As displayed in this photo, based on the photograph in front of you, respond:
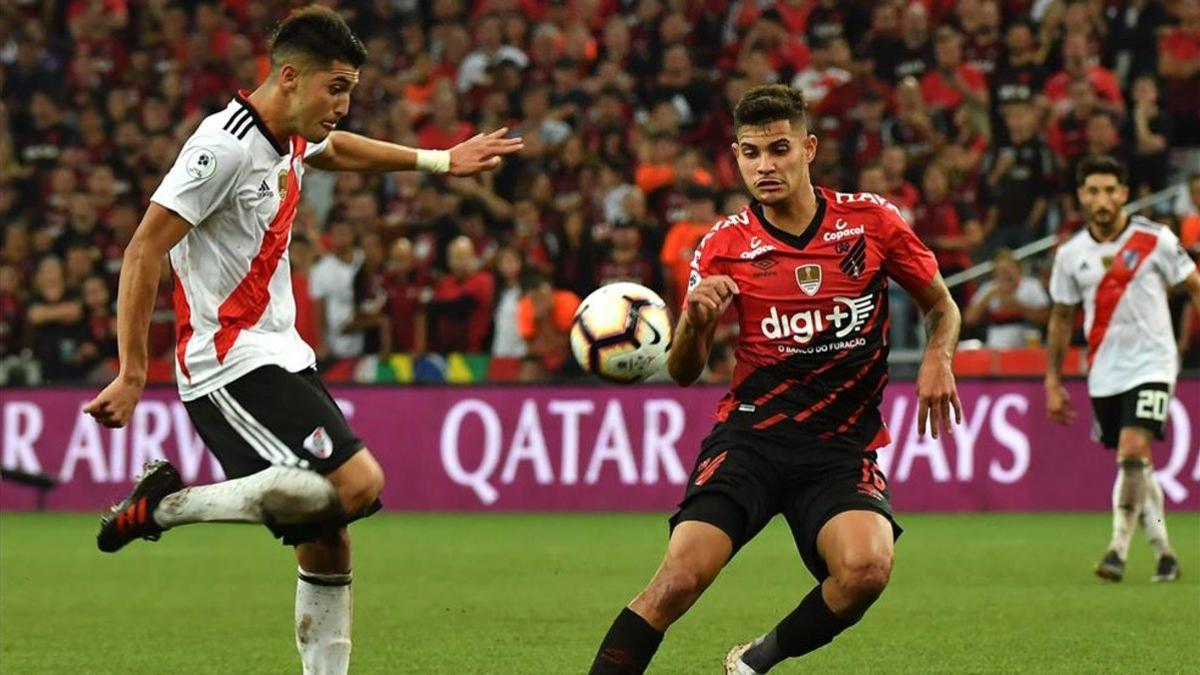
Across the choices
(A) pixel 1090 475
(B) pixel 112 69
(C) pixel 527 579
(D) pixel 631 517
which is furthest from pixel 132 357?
(B) pixel 112 69

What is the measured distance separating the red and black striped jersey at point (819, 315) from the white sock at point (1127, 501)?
16.3ft

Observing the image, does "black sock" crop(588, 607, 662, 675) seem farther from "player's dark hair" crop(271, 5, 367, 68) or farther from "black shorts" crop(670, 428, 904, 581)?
"player's dark hair" crop(271, 5, 367, 68)

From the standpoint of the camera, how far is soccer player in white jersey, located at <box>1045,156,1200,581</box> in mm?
11453

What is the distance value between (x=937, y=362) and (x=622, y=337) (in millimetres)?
1030

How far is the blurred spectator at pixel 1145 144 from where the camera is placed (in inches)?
696

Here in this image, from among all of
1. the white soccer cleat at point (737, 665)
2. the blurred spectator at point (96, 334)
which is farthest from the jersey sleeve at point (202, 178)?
the blurred spectator at point (96, 334)

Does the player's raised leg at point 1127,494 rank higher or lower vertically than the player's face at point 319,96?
lower

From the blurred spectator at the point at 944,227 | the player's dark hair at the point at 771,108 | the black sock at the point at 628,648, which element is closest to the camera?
the black sock at the point at 628,648

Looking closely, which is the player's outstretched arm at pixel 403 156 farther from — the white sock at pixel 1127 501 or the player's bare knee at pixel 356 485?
the white sock at pixel 1127 501

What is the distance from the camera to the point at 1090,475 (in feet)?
53.0

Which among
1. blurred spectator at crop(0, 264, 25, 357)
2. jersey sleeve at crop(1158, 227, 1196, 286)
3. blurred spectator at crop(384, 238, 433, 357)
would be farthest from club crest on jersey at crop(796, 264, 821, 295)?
blurred spectator at crop(0, 264, 25, 357)

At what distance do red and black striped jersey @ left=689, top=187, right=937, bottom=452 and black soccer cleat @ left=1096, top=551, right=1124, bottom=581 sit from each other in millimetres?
4857

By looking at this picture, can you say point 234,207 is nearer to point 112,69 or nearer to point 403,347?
point 403,347

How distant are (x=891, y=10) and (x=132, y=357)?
14113 mm
